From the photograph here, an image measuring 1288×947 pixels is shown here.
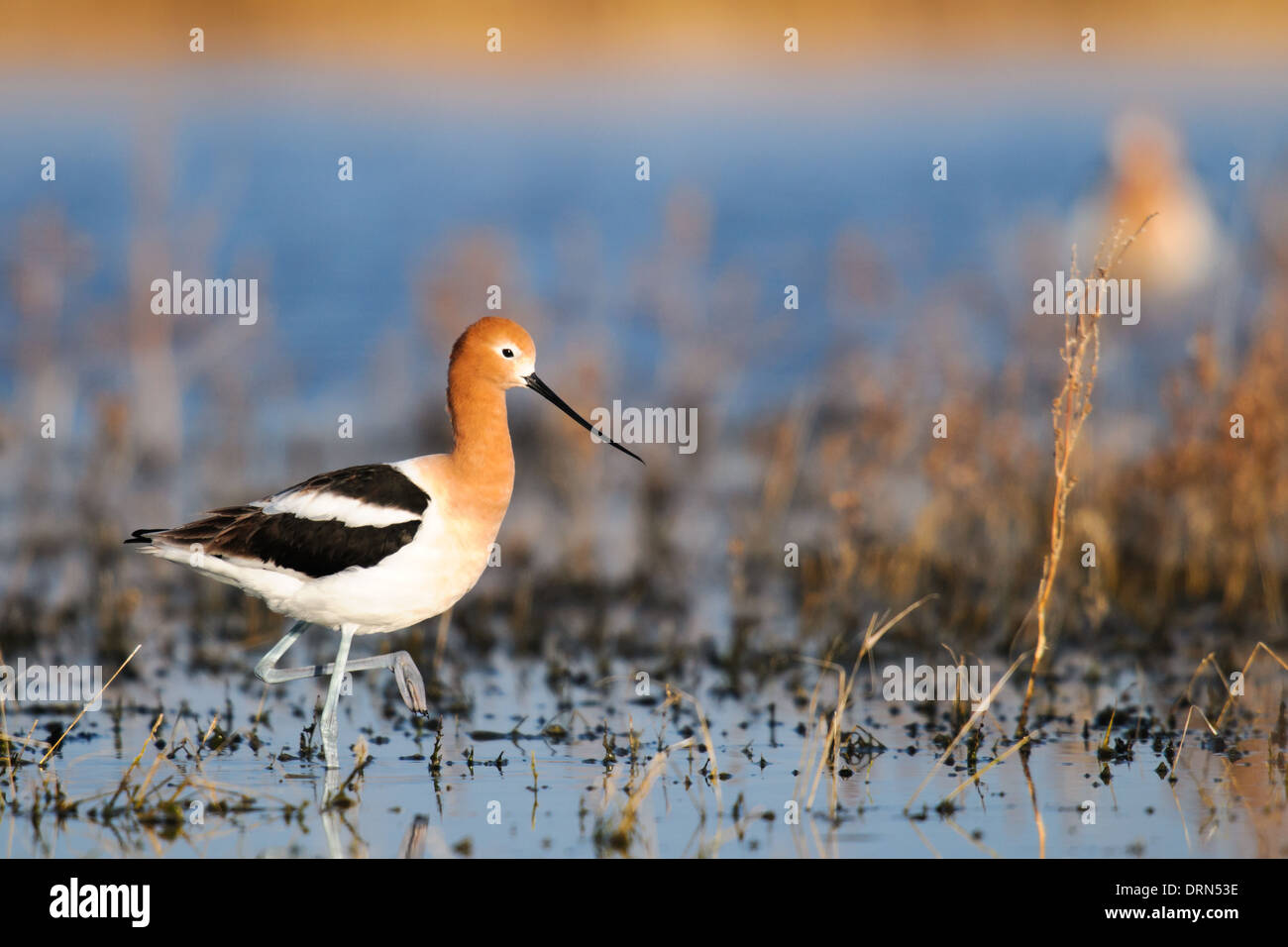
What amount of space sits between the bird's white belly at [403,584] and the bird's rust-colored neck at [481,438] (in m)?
0.23

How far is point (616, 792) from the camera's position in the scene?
614 centimetres

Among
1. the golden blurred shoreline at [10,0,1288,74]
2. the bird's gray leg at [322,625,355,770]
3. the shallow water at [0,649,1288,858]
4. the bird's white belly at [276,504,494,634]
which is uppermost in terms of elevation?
the golden blurred shoreline at [10,0,1288,74]

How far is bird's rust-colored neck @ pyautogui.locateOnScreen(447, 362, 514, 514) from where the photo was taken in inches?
279

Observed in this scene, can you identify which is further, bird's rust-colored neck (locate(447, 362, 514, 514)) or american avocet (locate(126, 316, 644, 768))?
bird's rust-colored neck (locate(447, 362, 514, 514))

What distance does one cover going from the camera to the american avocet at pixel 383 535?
22.4ft

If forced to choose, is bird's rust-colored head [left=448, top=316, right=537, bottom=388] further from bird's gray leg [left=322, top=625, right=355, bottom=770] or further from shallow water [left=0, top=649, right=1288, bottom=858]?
shallow water [left=0, top=649, right=1288, bottom=858]

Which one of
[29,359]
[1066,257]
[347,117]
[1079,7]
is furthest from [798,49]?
[29,359]

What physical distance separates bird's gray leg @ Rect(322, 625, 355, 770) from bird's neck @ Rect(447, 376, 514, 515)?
2.53 ft

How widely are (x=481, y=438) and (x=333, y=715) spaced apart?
1.25m

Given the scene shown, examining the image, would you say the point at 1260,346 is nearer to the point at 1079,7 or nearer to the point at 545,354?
the point at 545,354

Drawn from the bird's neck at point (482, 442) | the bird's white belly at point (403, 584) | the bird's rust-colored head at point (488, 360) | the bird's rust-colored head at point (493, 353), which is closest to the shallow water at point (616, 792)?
the bird's white belly at point (403, 584)

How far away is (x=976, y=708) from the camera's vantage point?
21.2ft

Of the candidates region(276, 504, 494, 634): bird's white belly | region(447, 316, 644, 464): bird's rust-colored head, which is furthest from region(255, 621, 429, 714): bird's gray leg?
region(447, 316, 644, 464): bird's rust-colored head

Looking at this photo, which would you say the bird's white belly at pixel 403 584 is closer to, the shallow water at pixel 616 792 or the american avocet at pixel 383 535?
the american avocet at pixel 383 535
